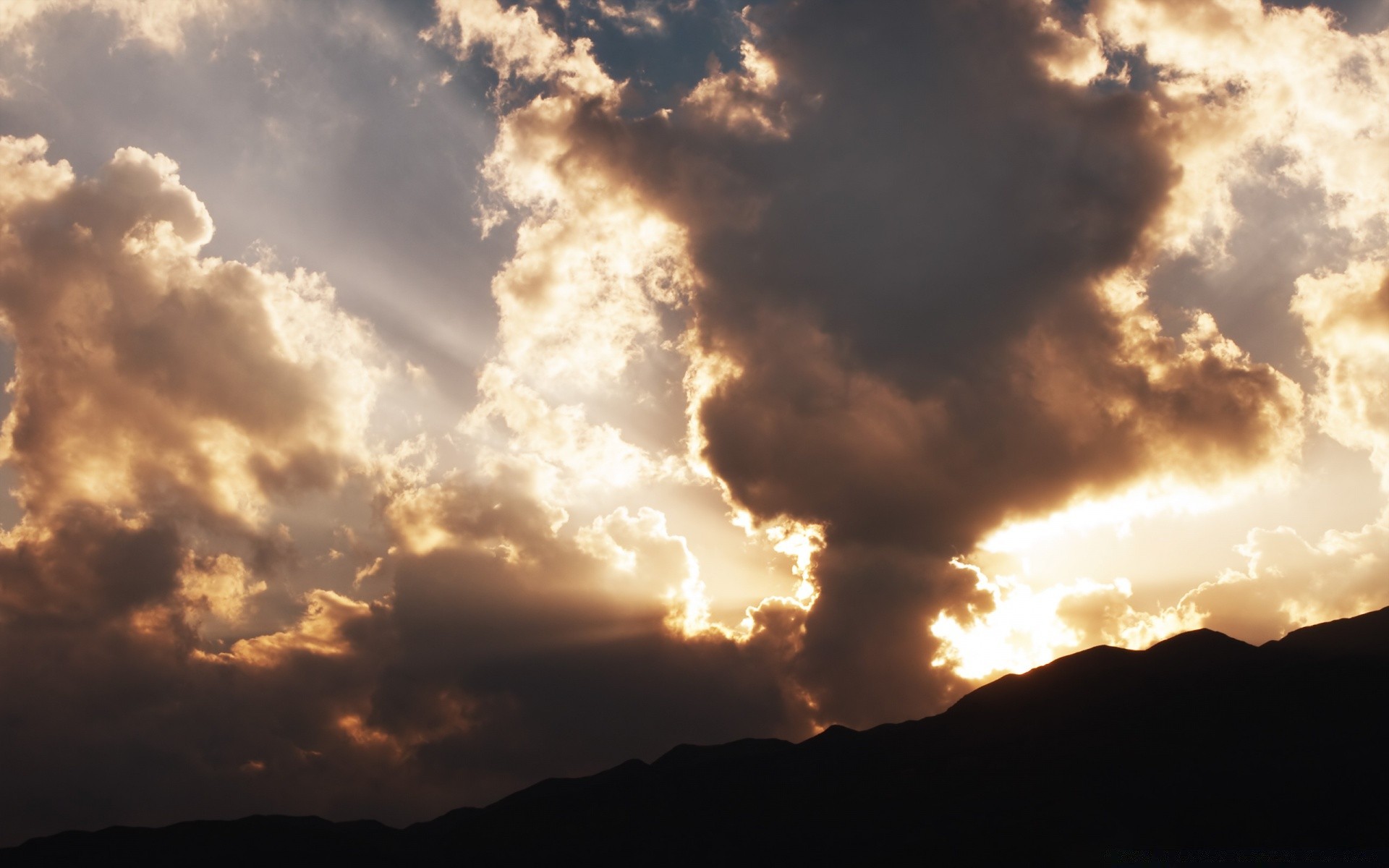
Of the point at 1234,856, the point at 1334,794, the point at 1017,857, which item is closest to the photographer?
the point at 1234,856

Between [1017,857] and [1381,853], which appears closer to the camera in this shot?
[1381,853]

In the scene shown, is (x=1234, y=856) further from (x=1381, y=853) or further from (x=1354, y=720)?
(x=1354, y=720)

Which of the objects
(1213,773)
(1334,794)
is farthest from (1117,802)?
(1334,794)

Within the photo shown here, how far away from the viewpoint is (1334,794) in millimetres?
176000

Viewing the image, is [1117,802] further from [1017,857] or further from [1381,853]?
[1381,853]

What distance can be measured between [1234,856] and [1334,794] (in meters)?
60.0

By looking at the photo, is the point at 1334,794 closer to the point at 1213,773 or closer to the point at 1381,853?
the point at 1213,773

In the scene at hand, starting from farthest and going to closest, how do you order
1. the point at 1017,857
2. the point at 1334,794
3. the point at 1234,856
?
the point at 1017,857 < the point at 1334,794 < the point at 1234,856

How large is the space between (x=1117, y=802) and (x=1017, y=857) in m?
26.0

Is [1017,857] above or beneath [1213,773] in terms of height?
beneath

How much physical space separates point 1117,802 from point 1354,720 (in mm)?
51088

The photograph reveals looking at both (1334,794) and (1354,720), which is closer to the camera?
(1334,794)

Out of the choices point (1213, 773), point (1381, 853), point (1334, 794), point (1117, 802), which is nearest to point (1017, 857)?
point (1117, 802)

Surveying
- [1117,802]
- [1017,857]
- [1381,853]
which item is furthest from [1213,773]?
[1381,853]
